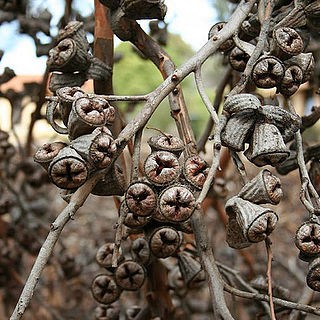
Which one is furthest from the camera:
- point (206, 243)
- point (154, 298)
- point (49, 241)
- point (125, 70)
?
point (125, 70)

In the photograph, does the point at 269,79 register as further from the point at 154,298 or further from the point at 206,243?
the point at 154,298

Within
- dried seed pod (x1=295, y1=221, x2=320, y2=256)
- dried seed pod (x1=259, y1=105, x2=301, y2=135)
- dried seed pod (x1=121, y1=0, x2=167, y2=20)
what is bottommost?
dried seed pod (x1=295, y1=221, x2=320, y2=256)

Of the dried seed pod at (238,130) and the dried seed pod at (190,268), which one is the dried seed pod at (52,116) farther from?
the dried seed pod at (190,268)

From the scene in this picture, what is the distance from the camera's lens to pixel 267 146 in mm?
642

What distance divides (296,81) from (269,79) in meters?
0.05

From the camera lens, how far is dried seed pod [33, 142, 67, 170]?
2.16ft

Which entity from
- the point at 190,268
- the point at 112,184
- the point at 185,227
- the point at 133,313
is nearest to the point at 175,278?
the point at 133,313

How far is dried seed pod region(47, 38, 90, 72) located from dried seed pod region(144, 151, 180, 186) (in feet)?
0.68

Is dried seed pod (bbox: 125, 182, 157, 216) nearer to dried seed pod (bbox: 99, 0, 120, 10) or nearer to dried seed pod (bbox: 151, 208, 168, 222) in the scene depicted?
dried seed pod (bbox: 151, 208, 168, 222)

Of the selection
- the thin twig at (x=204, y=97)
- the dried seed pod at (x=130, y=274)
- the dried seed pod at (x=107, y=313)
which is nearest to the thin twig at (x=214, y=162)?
the thin twig at (x=204, y=97)

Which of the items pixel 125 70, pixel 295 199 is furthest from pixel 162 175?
pixel 125 70

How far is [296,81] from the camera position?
0.71 meters

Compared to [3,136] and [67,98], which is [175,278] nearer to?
[3,136]

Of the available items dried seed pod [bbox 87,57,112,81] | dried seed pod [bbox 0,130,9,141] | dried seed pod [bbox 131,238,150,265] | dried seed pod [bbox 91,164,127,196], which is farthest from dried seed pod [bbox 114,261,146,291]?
dried seed pod [bbox 0,130,9,141]
